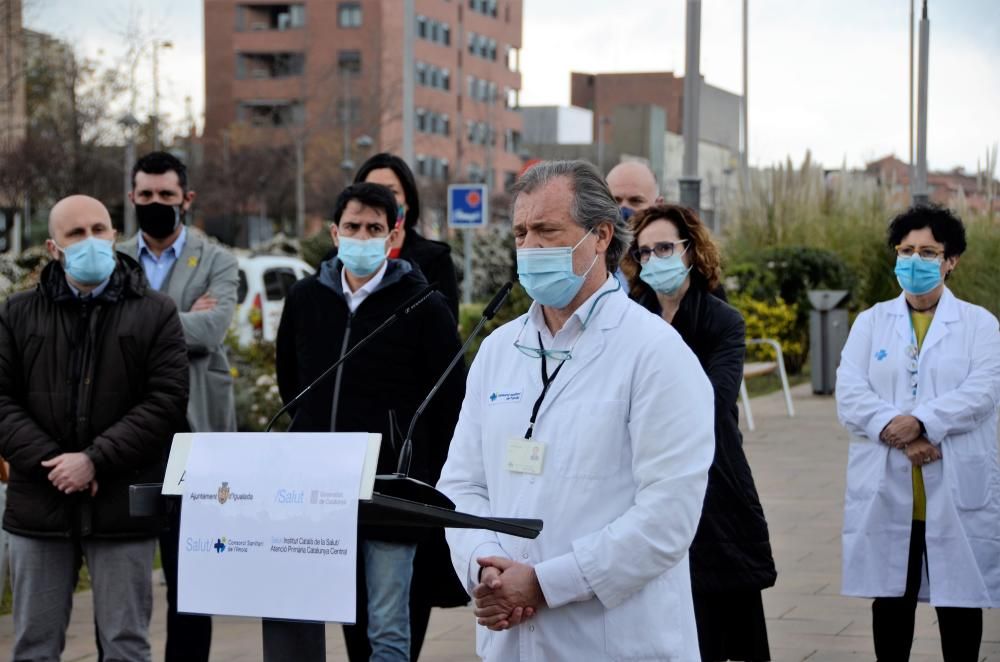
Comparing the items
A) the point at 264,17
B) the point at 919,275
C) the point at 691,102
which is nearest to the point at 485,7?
the point at 264,17

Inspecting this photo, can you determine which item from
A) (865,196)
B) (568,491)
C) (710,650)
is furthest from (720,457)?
(865,196)

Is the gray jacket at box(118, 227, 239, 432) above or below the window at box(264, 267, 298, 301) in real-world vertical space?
above

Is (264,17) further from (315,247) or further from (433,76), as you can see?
(315,247)

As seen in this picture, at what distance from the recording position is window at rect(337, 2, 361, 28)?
10000 cm

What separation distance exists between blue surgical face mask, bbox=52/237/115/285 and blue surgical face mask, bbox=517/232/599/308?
255 centimetres

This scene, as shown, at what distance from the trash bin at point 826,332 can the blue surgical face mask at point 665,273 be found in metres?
14.9

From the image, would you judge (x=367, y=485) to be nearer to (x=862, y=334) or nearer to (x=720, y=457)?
(x=720, y=457)

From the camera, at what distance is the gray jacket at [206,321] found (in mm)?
6594

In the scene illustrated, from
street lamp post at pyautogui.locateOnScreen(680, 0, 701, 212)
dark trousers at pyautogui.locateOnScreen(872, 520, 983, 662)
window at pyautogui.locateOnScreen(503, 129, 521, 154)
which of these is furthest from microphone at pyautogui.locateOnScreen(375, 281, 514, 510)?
window at pyautogui.locateOnScreen(503, 129, 521, 154)

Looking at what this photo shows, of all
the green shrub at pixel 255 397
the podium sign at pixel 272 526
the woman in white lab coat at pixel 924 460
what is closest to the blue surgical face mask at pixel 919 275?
the woman in white lab coat at pixel 924 460

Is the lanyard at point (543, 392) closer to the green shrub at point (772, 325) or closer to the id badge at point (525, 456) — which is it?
the id badge at point (525, 456)

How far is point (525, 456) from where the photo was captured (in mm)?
3596

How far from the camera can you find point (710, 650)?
577 centimetres

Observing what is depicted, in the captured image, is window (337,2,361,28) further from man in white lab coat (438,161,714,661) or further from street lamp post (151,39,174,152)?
man in white lab coat (438,161,714,661)
